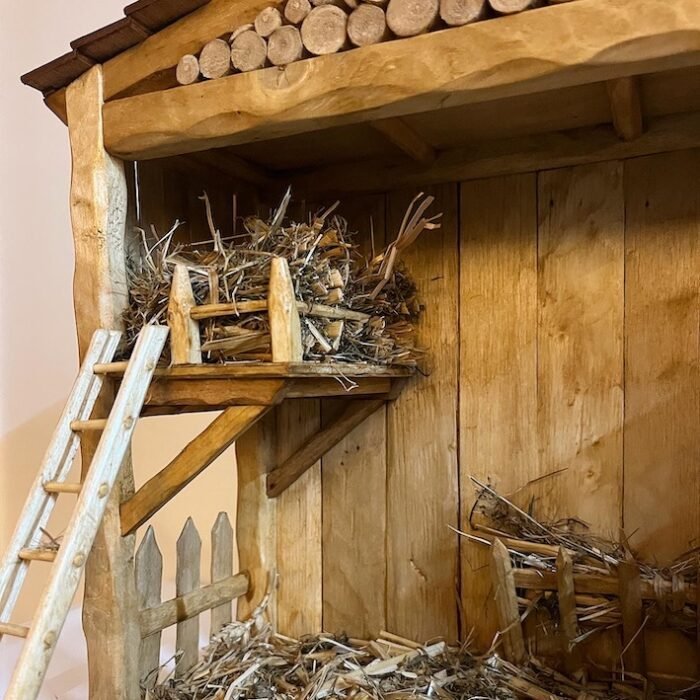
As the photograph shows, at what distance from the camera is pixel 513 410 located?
1.44 metres

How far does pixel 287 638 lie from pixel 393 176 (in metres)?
1.03

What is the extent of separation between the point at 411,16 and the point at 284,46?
199mm

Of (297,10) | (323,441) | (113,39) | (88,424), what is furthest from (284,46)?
(323,441)

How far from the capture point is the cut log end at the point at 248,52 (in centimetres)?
108

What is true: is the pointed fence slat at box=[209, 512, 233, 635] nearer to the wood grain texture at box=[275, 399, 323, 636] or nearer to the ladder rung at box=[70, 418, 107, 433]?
the wood grain texture at box=[275, 399, 323, 636]

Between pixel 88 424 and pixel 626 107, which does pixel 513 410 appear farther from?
Answer: pixel 88 424

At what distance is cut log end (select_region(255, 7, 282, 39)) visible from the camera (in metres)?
1.07

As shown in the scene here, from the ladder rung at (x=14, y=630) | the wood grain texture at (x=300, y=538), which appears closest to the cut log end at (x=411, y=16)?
the wood grain texture at (x=300, y=538)

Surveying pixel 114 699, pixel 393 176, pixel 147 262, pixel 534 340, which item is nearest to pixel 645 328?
pixel 534 340

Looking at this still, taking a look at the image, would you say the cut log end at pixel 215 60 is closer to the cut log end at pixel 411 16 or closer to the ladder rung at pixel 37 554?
the cut log end at pixel 411 16

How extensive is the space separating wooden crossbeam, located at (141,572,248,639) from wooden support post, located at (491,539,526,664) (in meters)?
0.56

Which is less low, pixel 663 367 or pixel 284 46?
pixel 284 46

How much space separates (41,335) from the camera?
223cm

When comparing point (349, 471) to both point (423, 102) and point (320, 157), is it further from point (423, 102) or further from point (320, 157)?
point (423, 102)
